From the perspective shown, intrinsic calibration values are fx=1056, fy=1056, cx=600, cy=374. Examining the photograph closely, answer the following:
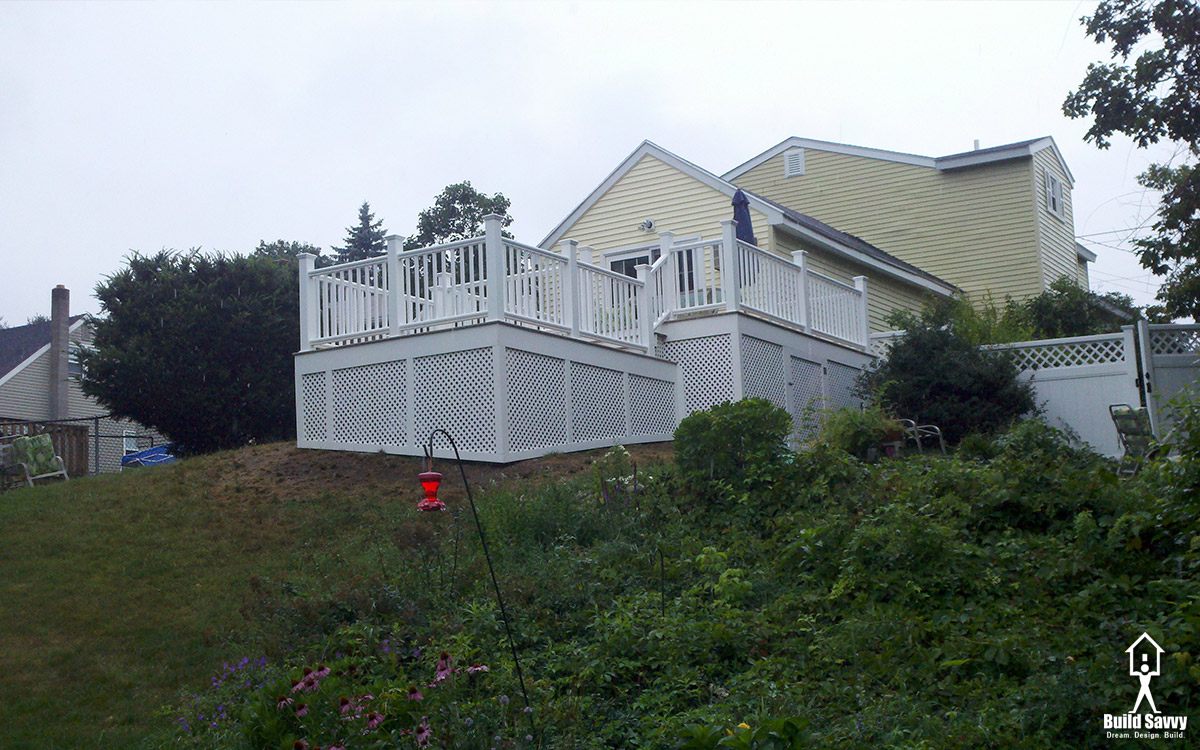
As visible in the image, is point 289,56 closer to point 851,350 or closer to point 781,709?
point 851,350

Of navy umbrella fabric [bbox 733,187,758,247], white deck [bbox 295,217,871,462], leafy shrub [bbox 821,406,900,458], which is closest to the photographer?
leafy shrub [bbox 821,406,900,458]

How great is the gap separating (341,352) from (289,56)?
377cm

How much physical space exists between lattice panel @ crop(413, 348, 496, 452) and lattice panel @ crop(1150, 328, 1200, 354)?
9924 mm

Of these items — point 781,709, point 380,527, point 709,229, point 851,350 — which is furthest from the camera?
point 709,229

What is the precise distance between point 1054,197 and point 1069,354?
11.2m

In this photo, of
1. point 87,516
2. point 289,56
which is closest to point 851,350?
point 289,56

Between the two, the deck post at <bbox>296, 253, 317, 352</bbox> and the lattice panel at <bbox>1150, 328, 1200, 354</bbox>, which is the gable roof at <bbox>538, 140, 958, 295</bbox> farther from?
the deck post at <bbox>296, 253, 317, 352</bbox>

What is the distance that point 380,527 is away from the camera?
8.66m

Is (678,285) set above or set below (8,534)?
above

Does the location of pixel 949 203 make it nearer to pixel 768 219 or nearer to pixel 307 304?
pixel 768 219

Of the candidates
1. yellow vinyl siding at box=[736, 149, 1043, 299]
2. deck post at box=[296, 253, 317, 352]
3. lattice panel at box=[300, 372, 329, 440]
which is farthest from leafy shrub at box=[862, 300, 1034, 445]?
yellow vinyl siding at box=[736, 149, 1043, 299]

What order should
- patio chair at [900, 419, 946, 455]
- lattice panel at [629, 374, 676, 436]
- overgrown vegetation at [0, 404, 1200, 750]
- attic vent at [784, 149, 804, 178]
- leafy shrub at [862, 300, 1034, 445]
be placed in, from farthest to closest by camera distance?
attic vent at [784, 149, 804, 178]
leafy shrub at [862, 300, 1034, 445]
lattice panel at [629, 374, 676, 436]
patio chair at [900, 419, 946, 455]
overgrown vegetation at [0, 404, 1200, 750]

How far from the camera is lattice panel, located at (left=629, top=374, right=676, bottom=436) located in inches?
517

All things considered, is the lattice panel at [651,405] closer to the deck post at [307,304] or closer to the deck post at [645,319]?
the deck post at [645,319]
